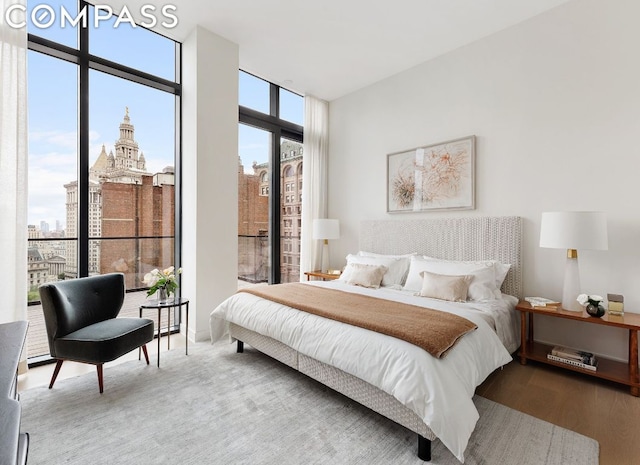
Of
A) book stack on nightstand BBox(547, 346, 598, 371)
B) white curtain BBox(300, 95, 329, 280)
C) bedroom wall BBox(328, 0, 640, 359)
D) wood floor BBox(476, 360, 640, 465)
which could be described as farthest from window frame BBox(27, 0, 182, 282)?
book stack on nightstand BBox(547, 346, 598, 371)

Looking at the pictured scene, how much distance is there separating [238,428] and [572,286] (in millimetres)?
2785

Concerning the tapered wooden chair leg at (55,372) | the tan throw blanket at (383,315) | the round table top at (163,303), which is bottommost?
the tapered wooden chair leg at (55,372)

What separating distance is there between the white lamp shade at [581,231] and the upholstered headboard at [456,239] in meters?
0.59

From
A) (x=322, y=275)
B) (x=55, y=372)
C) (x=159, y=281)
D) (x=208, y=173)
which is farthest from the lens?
(x=322, y=275)

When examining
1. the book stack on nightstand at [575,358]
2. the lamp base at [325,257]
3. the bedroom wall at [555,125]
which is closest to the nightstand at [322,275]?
the lamp base at [325,257]

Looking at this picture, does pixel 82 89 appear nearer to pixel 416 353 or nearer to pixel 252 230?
pixel 252 230

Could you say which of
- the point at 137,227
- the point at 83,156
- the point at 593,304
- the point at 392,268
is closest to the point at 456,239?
the point at 392,268

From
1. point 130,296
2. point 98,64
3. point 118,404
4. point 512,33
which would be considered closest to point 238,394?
→ point 118,404

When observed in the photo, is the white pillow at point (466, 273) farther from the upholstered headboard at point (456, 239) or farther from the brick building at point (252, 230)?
the brick building at point (252, 230)

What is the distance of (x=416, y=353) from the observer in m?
1.71

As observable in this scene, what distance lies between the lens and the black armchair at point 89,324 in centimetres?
221

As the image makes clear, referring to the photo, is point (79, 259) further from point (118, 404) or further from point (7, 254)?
point (118, 404)

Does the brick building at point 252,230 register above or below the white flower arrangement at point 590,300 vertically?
above

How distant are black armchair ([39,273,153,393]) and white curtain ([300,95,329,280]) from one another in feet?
8.58
